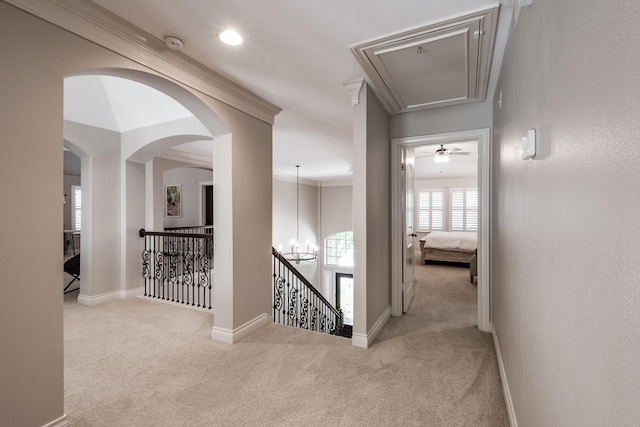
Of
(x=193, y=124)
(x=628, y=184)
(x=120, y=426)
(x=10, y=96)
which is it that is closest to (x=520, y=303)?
(x=628, y=184)

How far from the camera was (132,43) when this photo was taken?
6.43 ft

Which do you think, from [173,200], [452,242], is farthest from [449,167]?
[173,200]

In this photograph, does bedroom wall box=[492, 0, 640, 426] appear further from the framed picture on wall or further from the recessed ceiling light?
the framed picture on wall

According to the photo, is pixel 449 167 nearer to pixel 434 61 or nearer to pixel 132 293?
pixel 434 61

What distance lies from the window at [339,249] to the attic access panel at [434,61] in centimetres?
777

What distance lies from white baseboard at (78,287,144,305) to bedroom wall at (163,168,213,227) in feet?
17.5

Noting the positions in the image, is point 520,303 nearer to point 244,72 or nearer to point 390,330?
point 390,330

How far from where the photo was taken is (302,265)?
979 centimetres

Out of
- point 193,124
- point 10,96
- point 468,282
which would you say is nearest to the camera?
point 10,96

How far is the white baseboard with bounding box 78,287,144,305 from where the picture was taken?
12.8 feet

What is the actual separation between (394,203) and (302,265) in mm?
6754

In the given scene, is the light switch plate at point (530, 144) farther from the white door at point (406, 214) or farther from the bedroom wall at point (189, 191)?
the bedroom wall at point (189, 191)

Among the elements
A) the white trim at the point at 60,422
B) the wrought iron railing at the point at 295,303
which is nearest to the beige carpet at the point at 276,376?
the white trim at the point at 60,422

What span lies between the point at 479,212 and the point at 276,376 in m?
2.59
